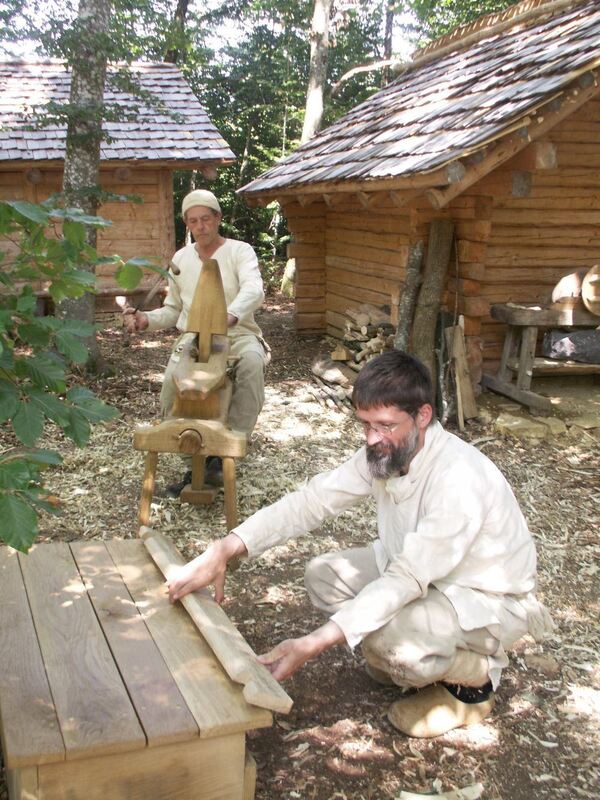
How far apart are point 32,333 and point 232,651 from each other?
3.62 feet

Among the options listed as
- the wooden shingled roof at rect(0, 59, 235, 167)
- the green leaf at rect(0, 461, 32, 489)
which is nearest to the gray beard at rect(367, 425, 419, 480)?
the green leaf at rect(0, 461, 32, 489)

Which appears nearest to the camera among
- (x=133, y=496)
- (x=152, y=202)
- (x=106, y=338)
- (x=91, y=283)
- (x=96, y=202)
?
(x=91, y=283)

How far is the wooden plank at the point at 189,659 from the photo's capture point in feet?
6.72

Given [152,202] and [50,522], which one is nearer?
[50,522]

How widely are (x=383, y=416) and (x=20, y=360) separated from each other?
1.19m

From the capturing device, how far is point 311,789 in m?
2.50

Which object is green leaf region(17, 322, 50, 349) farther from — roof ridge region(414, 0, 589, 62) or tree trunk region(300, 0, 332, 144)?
tree trunk region(300, 0, 332, 144)

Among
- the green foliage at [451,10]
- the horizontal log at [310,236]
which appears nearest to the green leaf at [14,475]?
the horizontal log at [310,236]

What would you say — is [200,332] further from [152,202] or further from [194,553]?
[152,202]

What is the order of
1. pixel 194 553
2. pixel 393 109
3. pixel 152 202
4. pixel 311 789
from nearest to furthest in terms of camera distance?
pixel 311 789, pixel 194 553, pixel 393 109, pixel 152 202

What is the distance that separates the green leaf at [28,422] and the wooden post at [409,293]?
218 inches

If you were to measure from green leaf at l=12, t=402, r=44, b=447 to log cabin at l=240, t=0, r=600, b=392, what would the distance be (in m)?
4.23

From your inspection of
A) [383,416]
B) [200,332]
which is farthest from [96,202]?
[383,416]

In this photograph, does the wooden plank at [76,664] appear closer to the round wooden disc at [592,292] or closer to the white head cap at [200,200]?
the white head cap at [200,200]
